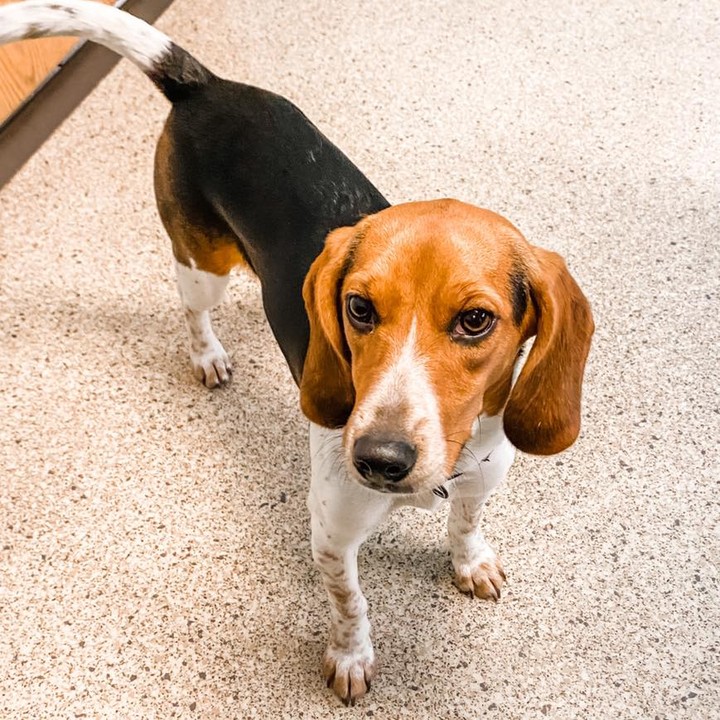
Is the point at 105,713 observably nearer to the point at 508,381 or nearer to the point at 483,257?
the point at 508,381

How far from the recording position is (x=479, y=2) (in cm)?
368

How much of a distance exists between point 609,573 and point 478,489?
60 cm

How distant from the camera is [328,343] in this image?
154 cm

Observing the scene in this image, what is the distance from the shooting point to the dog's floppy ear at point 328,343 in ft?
4.86

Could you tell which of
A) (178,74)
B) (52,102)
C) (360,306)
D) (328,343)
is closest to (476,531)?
(328,343)

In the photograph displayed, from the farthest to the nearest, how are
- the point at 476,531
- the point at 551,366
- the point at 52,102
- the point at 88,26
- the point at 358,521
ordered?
the point at 52,102, the point at 476,531, the point at 88,26, the point at 358,521, the point at 551,366

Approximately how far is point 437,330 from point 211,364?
4.15 feet

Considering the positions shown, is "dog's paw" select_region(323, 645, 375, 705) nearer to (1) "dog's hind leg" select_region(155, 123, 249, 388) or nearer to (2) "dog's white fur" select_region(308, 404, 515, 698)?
(2) "dog's white fur" select_region(308, 404, 515, 698)

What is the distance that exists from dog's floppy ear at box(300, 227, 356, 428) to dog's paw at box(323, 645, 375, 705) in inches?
25.3

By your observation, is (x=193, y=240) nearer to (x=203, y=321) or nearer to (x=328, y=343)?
(x=203, y=321)

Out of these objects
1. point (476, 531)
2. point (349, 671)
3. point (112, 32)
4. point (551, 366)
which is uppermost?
point (112, 32)

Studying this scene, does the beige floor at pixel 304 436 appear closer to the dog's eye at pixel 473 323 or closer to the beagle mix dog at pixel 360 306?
the beagle mix dog at pixel 360 306

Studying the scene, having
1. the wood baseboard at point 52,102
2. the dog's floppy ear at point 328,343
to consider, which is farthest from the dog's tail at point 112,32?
the wood baseboard at point 52,102

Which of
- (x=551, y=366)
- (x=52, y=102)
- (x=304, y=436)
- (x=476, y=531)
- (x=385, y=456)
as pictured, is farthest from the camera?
(x=52, y=102)
